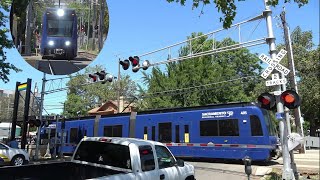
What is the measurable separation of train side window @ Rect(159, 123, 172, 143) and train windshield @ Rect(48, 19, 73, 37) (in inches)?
682

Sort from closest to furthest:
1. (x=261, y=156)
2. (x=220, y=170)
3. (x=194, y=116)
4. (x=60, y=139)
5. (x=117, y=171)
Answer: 1. (x=117, y=171)
2. (x=220, y=170)
3. (x=261, y=156)
4. (x=194, y=116)
5. (x=60, y=139)

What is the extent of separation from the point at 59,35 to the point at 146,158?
2.90 m

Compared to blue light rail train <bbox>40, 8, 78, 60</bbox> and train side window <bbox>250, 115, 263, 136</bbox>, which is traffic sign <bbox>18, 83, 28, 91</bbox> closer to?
train side window <bbox>250, 115, 263, 136</bbox>

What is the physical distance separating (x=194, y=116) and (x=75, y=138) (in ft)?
37.0

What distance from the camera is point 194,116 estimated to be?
2122cm

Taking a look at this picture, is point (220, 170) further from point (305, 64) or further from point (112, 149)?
point (305, 64)

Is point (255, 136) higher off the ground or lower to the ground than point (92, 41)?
lower

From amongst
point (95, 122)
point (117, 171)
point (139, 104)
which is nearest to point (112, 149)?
point (117, 171)

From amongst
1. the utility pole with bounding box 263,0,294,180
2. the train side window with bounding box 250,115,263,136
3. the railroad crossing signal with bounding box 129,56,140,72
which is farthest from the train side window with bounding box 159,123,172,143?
the utility pole with bounding box 263,0,294,180

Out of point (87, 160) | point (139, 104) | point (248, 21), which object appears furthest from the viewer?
point (139, 104)

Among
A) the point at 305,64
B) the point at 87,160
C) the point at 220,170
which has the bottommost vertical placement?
the point at 220,170

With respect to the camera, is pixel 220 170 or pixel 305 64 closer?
pixel 220 170

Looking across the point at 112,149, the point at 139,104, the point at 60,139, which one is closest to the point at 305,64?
the point at 139,104

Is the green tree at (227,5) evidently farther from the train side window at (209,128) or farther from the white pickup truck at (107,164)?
the train side window at (209,128)
